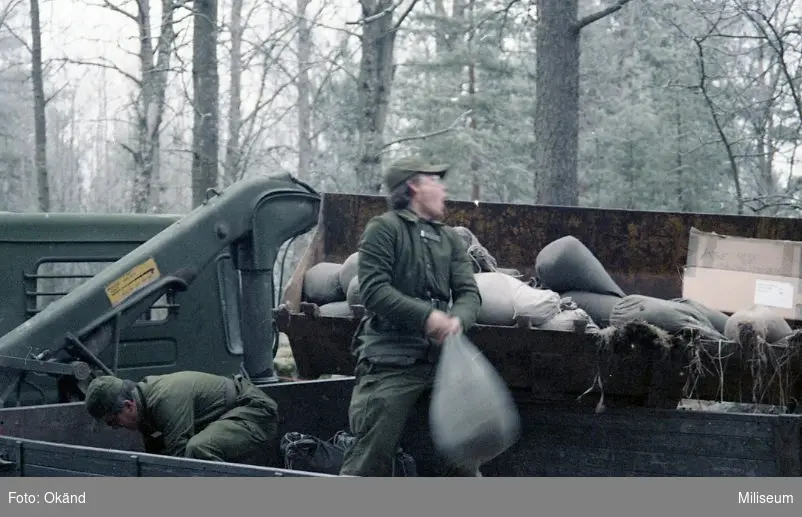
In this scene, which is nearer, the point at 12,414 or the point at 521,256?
the point at 12,414

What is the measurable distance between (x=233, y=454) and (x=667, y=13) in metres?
10.1

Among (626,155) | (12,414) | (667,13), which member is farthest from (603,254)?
(626,155)

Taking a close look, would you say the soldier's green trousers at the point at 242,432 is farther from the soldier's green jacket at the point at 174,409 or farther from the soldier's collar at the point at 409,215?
the soldier's collar at the point at 409,215

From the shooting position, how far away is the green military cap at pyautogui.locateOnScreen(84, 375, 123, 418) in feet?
12.8

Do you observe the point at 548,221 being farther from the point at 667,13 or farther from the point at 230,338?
the point at 667,13

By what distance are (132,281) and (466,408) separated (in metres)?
1.97

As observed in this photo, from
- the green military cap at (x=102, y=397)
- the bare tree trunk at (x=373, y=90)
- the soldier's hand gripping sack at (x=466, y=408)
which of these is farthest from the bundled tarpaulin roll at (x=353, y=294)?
the bare tree trunk at (x=373, y=90)

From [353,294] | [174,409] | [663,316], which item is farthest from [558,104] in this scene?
[174,409]

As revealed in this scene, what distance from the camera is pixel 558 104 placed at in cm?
857

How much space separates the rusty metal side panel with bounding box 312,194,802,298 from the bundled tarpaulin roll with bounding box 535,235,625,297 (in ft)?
2.77

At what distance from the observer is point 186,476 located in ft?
10.2

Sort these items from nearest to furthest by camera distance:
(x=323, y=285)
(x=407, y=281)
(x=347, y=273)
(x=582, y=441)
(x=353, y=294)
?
(x=407, y=281), (x=582, y=441), (x=353, y=294), (x=347, y=273), (x=323, y=285)

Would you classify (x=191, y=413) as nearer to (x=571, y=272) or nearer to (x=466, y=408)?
(x=466, y=408)

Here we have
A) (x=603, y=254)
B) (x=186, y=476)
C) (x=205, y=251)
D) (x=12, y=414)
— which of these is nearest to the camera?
(x=186, y=476)
